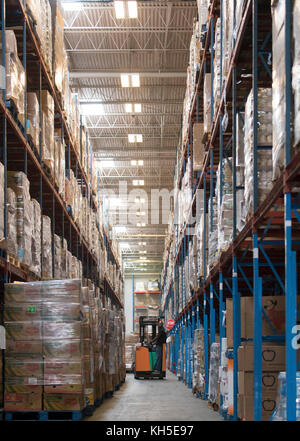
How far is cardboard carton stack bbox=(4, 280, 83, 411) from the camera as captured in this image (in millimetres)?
6945

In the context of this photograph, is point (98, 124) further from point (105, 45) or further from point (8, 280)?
point (8, 280)

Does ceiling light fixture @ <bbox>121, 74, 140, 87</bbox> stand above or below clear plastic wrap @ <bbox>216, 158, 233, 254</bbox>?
above

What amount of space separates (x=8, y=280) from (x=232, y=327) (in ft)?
9.16

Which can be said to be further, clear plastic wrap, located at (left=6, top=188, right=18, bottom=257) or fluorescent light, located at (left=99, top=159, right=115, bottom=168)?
fluorescent light, located at (left=99, top=159, right=115, bottom=168)

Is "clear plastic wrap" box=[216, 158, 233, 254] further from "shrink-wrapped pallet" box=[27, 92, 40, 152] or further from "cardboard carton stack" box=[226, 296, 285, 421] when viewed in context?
"shrink-wrapped pallet" box=[27, 92, 40, 152]

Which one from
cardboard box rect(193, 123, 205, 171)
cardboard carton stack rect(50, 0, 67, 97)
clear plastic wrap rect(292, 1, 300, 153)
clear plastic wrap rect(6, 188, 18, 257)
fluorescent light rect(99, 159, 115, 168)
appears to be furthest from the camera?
fluorescent light rect(99, 159, 115, 168)

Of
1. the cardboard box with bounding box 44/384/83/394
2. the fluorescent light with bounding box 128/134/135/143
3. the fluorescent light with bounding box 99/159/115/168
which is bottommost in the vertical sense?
the cardboard box with bounding box 44/384/83/394

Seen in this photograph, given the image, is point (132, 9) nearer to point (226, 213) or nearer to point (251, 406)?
point (226, 213)

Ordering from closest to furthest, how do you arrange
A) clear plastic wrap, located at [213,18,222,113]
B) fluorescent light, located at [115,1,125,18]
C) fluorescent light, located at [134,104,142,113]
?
1. clear plastic wrap, located at [213,18,222,113]
2. fluorescent light, located at [115,1,125,18]
3. fluorescent light, located at [134,104,142,113]

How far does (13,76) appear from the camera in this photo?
6.93 metres

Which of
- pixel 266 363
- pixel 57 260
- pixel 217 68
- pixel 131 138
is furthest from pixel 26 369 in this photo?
pixel 131 138

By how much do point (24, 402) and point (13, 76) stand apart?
3.79 m

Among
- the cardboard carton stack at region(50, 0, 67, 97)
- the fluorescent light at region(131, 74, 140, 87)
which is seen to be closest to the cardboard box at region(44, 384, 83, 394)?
the cardboard carton stack at region(50, 0, 67, 97)

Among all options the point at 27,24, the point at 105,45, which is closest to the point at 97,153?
the point at 105,45
